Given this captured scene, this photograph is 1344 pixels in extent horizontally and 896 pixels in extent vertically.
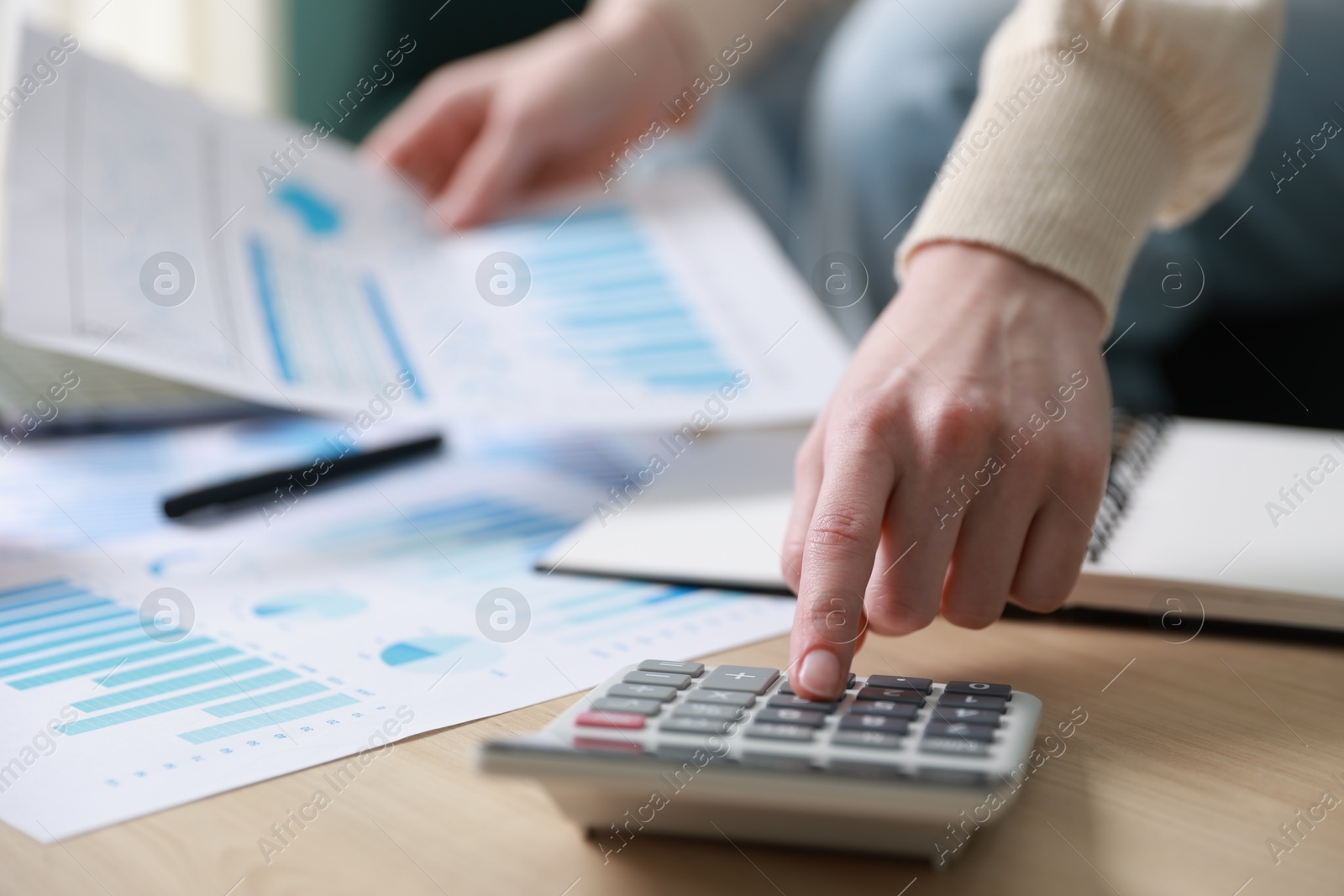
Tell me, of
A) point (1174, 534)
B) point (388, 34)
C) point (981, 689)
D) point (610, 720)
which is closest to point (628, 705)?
point (610, 720)

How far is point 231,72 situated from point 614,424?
58.4 inches

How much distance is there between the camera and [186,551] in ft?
1.81

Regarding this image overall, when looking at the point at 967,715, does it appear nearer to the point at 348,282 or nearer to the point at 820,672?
the point at 820,672

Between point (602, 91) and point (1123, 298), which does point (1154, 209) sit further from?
point (602, 91)

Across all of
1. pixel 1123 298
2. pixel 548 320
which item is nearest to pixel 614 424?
pixel 548 320

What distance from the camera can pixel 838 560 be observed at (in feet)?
1.18

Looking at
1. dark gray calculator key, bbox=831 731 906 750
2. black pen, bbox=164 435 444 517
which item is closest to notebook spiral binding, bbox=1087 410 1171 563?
dark gray calculator key, bbox=831 731 906 750

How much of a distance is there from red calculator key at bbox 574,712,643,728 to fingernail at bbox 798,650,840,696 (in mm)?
57

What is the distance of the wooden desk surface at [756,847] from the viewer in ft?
0.91

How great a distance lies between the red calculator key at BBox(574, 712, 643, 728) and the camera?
0.98ft

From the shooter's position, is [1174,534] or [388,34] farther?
[388,34]

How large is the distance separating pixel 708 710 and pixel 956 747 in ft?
0.23

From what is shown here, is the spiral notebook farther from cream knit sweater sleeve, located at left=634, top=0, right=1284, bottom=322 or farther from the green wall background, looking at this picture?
the green wall background

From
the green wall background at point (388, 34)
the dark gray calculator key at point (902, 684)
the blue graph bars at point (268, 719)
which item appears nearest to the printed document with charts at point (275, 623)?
the blue graph bars at point (268, 719)
